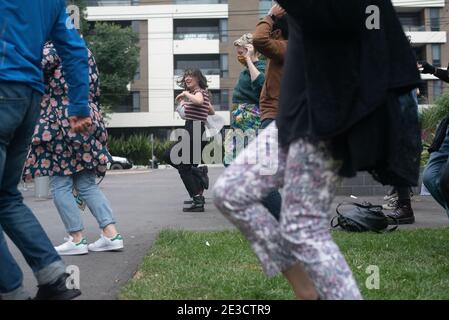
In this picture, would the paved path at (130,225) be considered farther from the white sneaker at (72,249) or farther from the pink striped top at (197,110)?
the pink striped top at (197,110)

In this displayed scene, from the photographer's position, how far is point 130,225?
6.06m

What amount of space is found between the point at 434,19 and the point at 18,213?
48317mm

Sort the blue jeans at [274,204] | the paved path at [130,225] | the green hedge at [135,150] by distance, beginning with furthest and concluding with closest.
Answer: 1. the green hedge at [135,150]
2. the blue jeans at [274,204]
3. the paved path at [130,225]

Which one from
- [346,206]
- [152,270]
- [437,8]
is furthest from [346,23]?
[437,8]

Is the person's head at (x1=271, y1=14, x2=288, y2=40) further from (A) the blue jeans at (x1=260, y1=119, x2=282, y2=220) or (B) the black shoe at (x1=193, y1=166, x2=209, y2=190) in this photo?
(B) the black shoe at (x1=193, y1=166, x2=209, y2=190)

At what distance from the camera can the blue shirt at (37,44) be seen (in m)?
2.62

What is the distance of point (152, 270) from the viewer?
142 inches

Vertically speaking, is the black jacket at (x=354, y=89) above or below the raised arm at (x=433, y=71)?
below

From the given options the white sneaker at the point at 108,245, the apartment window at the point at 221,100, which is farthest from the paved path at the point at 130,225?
the apartment window at the point at 221,100

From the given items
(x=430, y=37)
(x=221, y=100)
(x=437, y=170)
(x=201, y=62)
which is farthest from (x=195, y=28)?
(x=437, y=170)

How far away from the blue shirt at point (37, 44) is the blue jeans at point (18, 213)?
9cm

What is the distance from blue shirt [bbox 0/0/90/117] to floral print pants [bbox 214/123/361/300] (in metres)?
1.16

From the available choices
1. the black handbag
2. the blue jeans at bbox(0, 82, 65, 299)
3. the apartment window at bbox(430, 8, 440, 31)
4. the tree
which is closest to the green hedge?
the tree

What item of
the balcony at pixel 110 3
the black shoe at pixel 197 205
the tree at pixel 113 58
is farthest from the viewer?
the balcony at pixel 110 3
